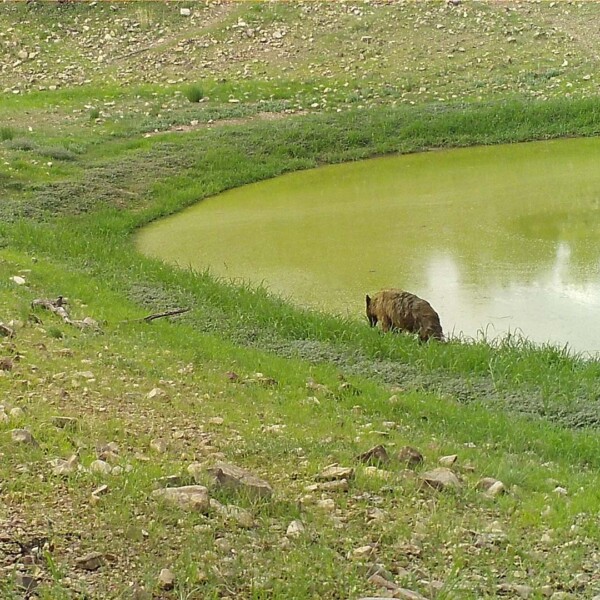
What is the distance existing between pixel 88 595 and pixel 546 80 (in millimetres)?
16619

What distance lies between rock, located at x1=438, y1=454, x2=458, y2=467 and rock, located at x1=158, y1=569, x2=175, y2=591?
5.77ft

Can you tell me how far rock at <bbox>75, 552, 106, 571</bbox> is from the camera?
3.11 m

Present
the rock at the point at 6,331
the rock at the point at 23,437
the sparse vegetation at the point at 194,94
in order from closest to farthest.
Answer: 1. the rock at the point at 23,437
2. the rock at the point at 6,331
3. the sparse vegetation at the point at 194,94

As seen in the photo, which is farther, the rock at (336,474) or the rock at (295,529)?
the rock at (336,474)

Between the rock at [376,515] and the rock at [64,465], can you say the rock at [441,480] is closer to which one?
the rock at [376,515]

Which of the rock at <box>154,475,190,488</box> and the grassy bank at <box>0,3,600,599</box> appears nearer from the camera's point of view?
the grassy bank at <box>0,3,600,599</box>

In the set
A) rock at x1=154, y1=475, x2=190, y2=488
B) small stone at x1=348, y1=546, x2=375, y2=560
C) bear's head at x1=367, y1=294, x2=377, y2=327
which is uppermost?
rock at x1=154, y1=475, x2=190, y2=488

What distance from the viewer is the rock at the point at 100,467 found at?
12.4ft

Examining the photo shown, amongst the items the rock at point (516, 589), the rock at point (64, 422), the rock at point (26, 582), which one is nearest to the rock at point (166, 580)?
the rock at point (26, 582)

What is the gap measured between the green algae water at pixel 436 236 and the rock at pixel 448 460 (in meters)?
2.84

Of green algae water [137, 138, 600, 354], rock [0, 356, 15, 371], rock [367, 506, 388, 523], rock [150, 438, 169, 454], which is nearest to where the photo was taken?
rock [367, 506, 388, 523]

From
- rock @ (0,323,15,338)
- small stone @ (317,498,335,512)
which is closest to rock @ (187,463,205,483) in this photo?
small stone @ (317,498,335,512)

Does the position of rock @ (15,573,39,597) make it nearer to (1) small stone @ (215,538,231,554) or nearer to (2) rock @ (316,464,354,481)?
(1) small stone @ (215,538,231,554)

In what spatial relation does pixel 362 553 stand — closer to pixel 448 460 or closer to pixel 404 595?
pixel 404 595
